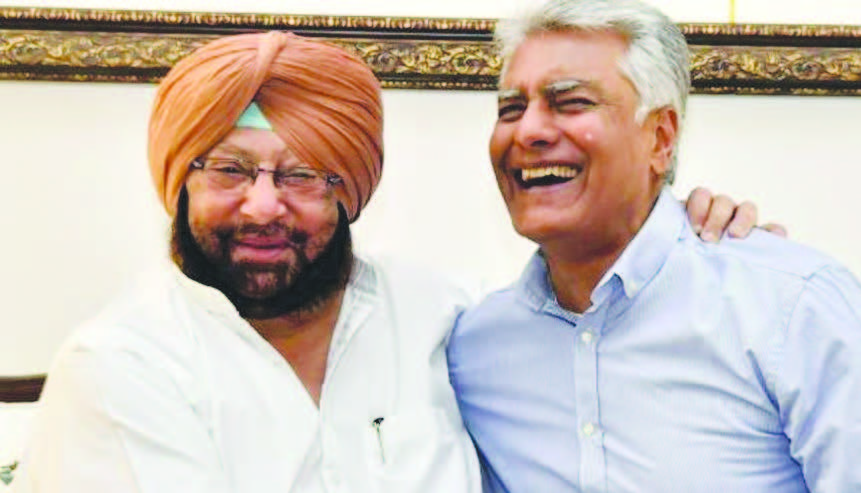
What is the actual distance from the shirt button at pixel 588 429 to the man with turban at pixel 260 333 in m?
0.18

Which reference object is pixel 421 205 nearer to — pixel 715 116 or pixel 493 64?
pixel 493 64

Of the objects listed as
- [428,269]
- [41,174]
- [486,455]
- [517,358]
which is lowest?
[486,455]

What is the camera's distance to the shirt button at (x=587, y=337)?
1.70 metres

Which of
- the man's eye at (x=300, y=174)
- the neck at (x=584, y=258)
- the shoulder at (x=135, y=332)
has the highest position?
the man's eye at (x=300, y=174)

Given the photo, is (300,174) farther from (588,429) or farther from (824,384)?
(824,384)

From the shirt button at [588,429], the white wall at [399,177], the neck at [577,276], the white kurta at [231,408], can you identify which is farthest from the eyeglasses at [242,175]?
the white wall at [399,177]

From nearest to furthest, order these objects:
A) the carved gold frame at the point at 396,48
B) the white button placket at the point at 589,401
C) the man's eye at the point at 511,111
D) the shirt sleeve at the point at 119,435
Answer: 1. the shirt sleeve at the point at 119,435
2. the white button placket at the point at 589,401
3. the man's eye at the point at 511,111
4. the carved gold frame at the point at 396,48

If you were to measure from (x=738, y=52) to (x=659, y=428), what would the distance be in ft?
3.13

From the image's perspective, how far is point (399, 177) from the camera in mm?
2283

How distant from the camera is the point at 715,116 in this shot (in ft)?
7.64

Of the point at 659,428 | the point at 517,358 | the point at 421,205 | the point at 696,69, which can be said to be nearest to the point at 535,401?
the point at 517,358

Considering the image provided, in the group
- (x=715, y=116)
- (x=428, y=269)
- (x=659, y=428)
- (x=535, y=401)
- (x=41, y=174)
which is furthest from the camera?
(x=715, y=116)

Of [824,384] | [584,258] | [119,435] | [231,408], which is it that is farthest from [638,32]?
[119,435]

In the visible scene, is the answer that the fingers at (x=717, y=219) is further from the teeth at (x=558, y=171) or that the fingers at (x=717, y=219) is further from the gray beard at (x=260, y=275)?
the gray beard at (x=260, y=275)
